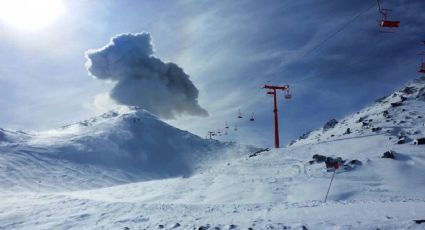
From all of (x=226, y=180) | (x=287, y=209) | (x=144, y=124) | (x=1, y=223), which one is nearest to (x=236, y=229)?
(x=287, y=209)

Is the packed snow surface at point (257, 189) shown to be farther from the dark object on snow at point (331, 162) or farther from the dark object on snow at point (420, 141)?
the dark object on snow at point (420, 141)

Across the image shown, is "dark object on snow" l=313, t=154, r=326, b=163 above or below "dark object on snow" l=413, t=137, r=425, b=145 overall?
below

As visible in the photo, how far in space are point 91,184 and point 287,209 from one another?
4834cm

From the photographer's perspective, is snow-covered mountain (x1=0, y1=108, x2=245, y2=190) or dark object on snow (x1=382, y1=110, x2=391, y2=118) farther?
snow-covered mountain (x1=0, y1=108, x2=245, y2=190)

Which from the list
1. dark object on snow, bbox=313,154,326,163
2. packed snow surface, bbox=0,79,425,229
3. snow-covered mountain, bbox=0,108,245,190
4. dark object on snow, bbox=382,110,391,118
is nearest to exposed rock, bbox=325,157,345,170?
packed snow surface, bbox=0,79,425,229

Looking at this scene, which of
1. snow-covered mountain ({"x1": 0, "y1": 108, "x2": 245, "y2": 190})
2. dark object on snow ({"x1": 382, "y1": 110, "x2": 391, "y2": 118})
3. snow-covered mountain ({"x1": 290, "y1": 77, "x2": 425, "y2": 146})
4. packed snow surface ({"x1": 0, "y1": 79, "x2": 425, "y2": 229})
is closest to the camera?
packed snow surface ({"x1": 0, "y1": 79, "x2": 425, "y2": 229})

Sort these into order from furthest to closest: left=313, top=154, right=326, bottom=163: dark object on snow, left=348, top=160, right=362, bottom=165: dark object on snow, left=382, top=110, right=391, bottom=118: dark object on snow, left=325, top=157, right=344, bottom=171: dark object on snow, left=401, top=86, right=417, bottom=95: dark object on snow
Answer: left=401, top=86, right=417, bottom=95: dark object on snow
left=382, top=110, right=391, bottom=118: dark object on snow
left=313, top=154, right=326, bottom=163: dark object on snow
left=348, top=160, right=362, bottom=165: dark object on snow
left=325, top=157, right=344, bottom=171: dark object on snow

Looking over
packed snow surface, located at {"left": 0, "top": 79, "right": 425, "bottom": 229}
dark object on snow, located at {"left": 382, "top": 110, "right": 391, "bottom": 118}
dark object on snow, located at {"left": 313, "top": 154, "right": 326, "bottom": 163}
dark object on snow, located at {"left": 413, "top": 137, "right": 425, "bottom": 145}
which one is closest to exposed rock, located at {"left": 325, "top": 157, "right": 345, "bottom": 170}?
packed snow surface, located at {"left": 0, "top": 79, "right": 425, "bottom": 229}

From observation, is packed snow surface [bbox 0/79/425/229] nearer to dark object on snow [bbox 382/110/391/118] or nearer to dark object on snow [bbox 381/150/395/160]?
dark object on snow [bbox 382/110/391/118]

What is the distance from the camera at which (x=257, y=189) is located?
33.5 m

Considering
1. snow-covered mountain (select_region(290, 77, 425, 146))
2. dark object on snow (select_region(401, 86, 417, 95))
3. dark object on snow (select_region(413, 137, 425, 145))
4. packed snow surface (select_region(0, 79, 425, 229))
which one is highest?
dark object on snow (select_region(401, 86, 417, 95))

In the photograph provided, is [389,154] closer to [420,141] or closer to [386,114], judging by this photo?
[420,141]

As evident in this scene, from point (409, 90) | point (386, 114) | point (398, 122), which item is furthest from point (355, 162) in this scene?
point (409, 90)

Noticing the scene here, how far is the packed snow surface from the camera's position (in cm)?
2197
